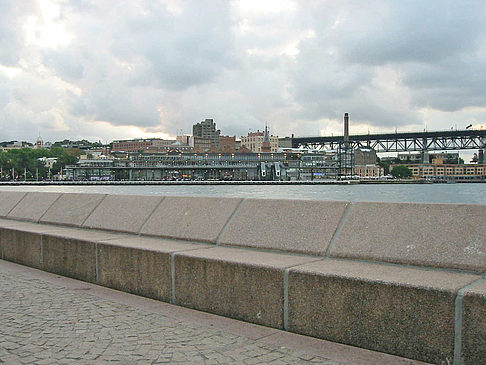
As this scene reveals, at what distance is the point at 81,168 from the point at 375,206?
580 feet

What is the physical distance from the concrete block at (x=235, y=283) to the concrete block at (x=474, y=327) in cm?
151

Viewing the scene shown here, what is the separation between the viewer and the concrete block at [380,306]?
3564 mm

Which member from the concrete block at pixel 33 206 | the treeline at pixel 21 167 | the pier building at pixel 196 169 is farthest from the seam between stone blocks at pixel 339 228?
the treeline at pixel 21 167

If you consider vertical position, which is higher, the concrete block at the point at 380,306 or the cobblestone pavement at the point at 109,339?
the concrete block at the point at 380,306

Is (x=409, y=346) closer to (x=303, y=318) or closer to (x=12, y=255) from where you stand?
(x=303, y=318)

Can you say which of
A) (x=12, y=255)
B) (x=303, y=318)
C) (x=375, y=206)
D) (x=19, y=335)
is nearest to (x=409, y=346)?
(x=303, y=318)

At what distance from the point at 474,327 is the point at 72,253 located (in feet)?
16.2

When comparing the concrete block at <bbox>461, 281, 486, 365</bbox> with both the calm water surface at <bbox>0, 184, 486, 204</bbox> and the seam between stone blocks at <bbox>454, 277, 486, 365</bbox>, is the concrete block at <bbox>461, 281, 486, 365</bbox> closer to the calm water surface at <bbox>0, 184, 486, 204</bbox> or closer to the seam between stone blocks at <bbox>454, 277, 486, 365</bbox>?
the seam between stone blocks at <bbox>454, 277, 486, 365</bbox>

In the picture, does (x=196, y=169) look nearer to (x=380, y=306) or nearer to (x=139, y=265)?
(x=139, y=265)

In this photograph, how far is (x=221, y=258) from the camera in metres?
4.97

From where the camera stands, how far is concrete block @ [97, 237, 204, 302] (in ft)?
18.0

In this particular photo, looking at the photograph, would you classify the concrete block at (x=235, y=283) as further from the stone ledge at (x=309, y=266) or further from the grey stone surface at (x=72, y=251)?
the grey stone surface at (x=72, y=251)

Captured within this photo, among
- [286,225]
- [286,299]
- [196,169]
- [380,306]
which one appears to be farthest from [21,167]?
[380,306]

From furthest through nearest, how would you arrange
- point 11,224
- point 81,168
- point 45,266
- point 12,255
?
point 81,168 < point 11,224 < point 12,255 < point 45,266
